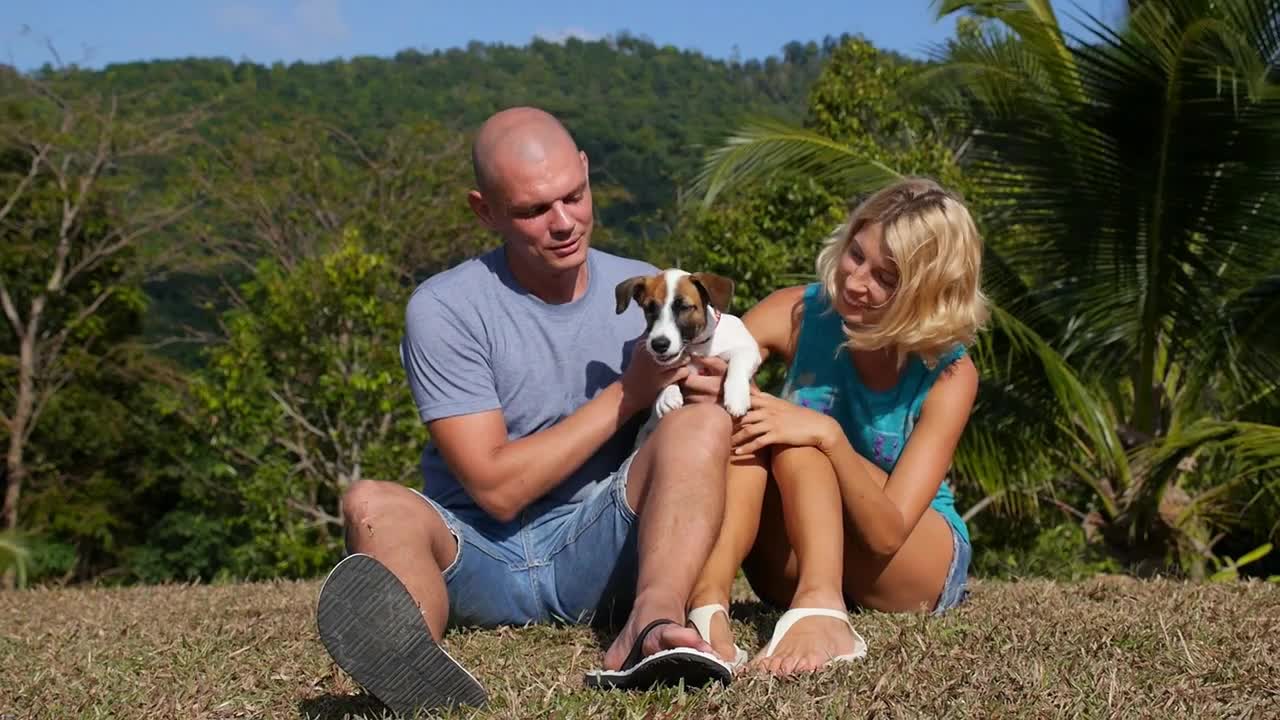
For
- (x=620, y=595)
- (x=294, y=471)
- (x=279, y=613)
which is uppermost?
(x=620, y=595)

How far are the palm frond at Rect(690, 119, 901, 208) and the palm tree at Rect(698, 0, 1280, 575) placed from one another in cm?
2

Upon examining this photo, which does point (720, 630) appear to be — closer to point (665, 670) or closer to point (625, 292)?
point (665, 670)

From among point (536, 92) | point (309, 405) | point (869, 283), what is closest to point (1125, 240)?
point (869, 283)

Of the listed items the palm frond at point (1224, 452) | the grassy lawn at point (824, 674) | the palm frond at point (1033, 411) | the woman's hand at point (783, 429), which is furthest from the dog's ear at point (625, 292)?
the palm frond at point (1033, 411)

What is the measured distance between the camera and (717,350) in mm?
4703

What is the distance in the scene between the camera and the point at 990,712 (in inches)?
117

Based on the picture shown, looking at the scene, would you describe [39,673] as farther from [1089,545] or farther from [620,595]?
[1089,545]

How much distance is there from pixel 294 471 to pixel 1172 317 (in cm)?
1038

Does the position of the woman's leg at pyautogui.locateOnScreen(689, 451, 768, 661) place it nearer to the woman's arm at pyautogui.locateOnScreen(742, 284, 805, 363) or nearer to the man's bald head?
the woman's arm at pyautogui.locateOnScreen(742, 284, 805, 363)

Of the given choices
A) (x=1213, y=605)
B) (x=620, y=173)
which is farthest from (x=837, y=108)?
(x=620, y=173)

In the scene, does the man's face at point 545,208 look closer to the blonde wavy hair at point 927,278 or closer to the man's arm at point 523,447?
the man's arm at point 523,447

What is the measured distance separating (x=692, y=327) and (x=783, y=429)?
3.01ft

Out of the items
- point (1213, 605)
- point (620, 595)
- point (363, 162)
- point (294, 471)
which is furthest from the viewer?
point (363, 162)

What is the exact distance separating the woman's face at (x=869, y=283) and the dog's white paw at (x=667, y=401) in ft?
1.80
